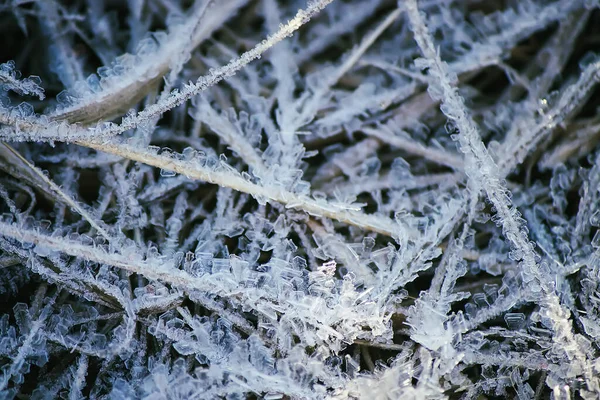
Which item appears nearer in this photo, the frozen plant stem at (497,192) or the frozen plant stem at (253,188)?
the frozen plant stem at (497,192)

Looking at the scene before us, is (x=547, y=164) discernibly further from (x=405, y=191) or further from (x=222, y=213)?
(x=222, y=213)

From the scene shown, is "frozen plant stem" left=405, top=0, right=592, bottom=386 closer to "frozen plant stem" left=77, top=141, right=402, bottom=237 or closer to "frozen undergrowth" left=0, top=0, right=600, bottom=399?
"frozen undergrowth" left=0, top=0, right=600, bottom=399

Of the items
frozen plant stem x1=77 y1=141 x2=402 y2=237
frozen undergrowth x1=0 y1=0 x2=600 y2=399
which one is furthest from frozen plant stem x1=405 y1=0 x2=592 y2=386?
frozen plant stem x1=77 y1=141 x2=402 y2=237

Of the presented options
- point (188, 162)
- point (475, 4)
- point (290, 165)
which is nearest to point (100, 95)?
point (188, 162)

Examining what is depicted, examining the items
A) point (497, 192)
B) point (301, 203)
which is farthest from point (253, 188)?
point (497, 192)

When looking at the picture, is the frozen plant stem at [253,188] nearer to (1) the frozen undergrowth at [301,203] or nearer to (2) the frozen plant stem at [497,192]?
(1) the frozen undergrowth at [301,203]

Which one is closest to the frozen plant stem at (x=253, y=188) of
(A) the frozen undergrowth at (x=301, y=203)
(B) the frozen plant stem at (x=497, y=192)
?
(A) the frozen undergrowth at (x=301, y=203)

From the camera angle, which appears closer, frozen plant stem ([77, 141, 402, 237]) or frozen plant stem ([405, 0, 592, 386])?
frozen plant stem ([405, 0, 592, 386])

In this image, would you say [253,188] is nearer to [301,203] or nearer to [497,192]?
[301,203]
